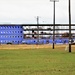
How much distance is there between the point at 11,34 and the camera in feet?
429

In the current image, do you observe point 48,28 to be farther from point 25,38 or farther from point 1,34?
point 1,34

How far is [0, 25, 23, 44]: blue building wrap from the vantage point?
429 feet

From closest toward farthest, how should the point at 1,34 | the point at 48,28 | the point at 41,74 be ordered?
the point at 41,74, the point at 1,34, the point at 48,28

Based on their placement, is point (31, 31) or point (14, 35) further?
point (31, 31)

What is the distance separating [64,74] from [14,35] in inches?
4473

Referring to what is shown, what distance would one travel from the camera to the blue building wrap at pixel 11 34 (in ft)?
429

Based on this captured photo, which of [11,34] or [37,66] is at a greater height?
[11,34]

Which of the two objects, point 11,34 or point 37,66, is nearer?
point 37,66

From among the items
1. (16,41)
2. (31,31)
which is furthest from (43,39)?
(16,41)

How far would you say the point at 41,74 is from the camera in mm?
17141

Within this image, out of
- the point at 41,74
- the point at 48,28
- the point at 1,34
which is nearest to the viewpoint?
the point at 41,74

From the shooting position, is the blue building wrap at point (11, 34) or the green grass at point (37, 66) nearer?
the green grass at point (37, 66)

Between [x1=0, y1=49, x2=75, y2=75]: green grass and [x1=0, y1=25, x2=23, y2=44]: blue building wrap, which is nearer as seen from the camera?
[x1=0, y1=49, x2=75, y2=75]: green grass

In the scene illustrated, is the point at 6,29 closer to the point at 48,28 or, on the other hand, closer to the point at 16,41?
the point at 16,41
